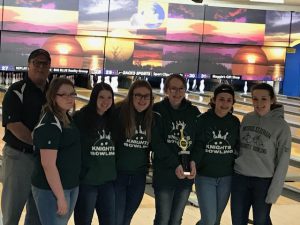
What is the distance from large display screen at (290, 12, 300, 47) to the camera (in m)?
9.84

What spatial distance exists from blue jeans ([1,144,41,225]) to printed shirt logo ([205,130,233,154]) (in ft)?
2.73

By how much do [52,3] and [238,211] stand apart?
609 cm

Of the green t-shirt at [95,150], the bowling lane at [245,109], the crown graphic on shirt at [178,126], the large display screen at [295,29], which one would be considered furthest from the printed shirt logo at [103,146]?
the large display screen at [295,29]

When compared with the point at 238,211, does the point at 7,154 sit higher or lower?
higher

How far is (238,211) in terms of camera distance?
2822 millimetres

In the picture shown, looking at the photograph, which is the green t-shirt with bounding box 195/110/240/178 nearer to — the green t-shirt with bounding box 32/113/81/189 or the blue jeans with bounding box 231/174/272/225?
the blue jeans with bounding box 231/174/272/225

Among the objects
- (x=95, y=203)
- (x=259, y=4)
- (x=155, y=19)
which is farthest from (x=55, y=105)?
(x=259, y=4)

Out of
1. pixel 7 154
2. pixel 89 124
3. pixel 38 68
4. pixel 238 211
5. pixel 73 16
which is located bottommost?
pixel 238 211

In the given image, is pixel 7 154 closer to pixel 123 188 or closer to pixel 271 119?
pixel 123 188

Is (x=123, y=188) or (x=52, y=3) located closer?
(x=123, y=188)

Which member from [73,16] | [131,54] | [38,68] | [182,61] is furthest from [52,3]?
[38,68]

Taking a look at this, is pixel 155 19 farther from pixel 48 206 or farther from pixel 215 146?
pixel 48 206

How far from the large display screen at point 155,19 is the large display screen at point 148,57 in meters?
0.12

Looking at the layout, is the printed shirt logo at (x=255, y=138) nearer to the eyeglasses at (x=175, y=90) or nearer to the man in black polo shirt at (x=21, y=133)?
the eyeglasses at (x=175, y=90)
